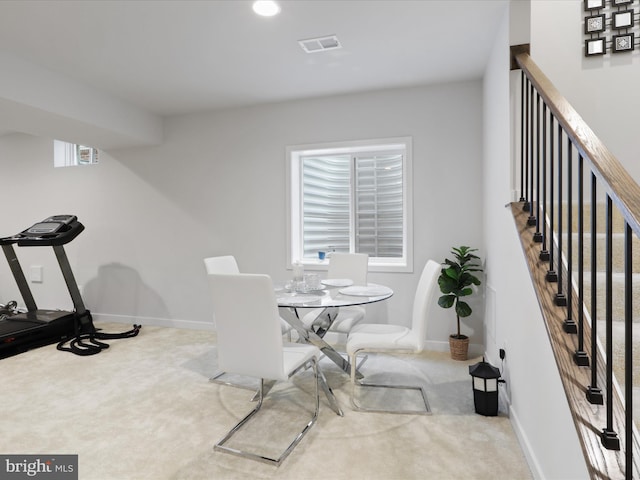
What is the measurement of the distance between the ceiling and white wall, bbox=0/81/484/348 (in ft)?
1.15

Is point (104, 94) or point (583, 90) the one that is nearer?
point (583, 90)

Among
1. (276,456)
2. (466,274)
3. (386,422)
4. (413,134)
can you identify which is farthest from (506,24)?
(276,456)

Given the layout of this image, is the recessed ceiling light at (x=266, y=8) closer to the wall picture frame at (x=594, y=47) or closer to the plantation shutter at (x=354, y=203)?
the plantation shutter at (x=354, y=203)

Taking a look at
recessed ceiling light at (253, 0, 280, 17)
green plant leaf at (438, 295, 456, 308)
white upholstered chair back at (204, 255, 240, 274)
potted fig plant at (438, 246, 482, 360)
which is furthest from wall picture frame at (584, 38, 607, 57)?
white upholstered chair back at (204, 255, 240, 274)

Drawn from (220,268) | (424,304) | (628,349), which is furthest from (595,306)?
(220,268)

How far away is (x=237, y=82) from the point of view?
3.71 metres

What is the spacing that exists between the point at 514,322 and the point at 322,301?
3.87 feet

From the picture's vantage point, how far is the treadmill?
3850 mm

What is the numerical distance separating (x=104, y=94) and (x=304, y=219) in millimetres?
2473

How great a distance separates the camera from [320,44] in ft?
9.75

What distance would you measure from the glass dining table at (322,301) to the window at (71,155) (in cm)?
399

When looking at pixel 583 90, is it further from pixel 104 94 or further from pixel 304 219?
pixel 104 94

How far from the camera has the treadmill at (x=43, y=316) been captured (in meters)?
3.85

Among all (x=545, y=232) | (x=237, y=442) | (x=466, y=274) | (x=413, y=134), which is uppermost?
(x=413, y=134)
